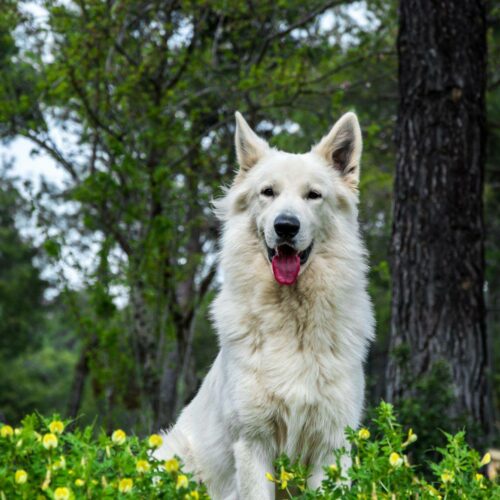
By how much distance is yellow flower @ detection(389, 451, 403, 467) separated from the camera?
288 centimetres

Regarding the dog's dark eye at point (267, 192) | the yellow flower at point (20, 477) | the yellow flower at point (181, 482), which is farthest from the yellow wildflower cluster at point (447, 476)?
the dog's dark eye at point (267, 192)

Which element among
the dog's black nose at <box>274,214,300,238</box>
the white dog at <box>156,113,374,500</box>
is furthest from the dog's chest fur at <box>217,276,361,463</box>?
the dog's black nose at <box>274,214,300,238</box>

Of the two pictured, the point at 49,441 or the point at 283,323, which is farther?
the point at 283,323

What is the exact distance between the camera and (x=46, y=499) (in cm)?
258

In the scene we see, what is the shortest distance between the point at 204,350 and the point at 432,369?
22658mm

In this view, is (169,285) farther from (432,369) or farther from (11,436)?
(11,436)

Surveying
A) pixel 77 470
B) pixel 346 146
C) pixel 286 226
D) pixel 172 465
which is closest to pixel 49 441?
pixel 77 470

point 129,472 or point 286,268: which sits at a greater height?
point 286,268

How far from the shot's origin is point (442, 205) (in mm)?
6406

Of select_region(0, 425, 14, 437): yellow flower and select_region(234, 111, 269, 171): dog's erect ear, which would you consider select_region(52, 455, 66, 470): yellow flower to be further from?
select_region(234, 111, 269, 171): dog's erect ear

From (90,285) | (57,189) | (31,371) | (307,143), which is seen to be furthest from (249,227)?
(31,371)

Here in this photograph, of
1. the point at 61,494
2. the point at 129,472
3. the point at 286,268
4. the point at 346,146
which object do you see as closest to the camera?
the point at 61,494

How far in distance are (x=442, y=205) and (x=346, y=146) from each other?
2029 millimetres

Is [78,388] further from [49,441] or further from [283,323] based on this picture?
[49,441]
